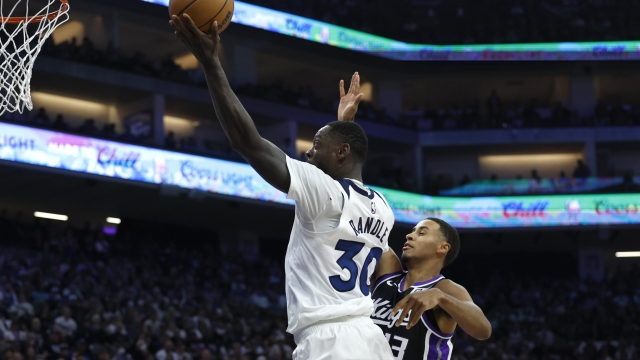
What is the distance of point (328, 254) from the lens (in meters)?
3.82

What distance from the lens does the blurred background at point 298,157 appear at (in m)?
17.1

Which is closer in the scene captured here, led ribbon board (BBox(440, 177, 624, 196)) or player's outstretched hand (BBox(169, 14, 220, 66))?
player's outstretched hand (BBox(169, 14, 220, 66))

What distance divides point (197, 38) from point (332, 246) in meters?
1.14

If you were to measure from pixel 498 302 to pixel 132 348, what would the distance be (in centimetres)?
1307

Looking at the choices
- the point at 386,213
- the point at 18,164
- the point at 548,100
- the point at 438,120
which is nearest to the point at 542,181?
the point at 438,120

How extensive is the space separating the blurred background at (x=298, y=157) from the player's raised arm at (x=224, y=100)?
393 inches

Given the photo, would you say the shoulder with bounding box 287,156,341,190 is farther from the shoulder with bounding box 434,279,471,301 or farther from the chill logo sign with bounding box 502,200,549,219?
the chill logo sign with bounding box 502,200,549,219

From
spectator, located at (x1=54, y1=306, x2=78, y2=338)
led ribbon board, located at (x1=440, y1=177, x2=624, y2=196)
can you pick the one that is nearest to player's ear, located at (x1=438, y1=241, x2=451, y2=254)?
spectator, located at (x1=54, y1=306, x2=78, y2=338)

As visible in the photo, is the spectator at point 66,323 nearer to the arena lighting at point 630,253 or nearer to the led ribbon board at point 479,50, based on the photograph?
the led ribbon board at point 479,50

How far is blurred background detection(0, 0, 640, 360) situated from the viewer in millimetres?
17078

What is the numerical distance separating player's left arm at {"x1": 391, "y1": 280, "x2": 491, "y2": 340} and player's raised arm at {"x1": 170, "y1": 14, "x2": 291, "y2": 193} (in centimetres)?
104

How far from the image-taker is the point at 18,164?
1925 centimetres

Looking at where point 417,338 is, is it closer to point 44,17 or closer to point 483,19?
point 44,17

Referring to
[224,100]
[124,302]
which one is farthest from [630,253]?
[224,100]
